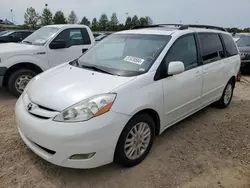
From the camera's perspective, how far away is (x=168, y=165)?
306cm

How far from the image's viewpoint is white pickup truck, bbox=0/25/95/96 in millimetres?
5359

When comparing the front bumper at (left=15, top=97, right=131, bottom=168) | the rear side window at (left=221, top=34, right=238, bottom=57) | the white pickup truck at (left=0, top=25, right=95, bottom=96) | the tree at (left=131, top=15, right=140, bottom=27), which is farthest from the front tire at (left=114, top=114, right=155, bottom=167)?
the tree at (left=131, top=15, right=140, bottom=27)

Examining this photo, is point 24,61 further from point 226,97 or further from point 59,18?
point 59,18

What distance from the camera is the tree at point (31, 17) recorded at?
162ft

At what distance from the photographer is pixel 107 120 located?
248 cm

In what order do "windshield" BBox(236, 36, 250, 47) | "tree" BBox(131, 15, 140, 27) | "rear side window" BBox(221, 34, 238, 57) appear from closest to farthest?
1. "rear side window" BBox(221, 34, 238, 57)
2. "windshield" BBox(236, 36, 250, 47)
3. "tree" BBox(131, 15, 140, 27)

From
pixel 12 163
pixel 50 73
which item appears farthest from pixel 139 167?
pixel 50 73

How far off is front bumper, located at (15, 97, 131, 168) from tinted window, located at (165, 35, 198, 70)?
1.27 meters

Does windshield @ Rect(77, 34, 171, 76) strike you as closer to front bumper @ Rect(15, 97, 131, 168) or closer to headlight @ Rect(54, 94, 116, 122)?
headlight @ Rect(54, 94, 116, 122)

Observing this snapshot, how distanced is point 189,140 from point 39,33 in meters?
4.79

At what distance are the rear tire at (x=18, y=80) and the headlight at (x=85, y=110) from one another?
344cm

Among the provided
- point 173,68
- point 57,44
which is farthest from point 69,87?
point 57,44

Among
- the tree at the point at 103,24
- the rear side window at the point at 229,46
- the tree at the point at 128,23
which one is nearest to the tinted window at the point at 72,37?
the rear side window at the point at 229,46

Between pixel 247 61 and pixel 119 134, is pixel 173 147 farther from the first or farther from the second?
pixel 247 61
